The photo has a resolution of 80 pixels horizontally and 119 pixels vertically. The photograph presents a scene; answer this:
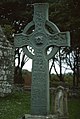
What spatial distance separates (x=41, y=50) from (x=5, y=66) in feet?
28.8

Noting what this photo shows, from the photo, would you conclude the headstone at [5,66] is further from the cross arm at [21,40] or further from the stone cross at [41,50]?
the stone cross at [41,50]

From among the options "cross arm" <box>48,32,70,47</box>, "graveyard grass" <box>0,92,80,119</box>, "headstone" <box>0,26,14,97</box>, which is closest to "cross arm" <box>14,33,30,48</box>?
"cross arm" <box>48,32,70,47</box>

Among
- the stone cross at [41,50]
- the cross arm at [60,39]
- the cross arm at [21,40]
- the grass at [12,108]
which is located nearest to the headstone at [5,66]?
the grass at [12,108]

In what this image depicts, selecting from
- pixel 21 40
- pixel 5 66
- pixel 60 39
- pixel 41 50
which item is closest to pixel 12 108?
pixel 5 66

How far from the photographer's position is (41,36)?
10109mm

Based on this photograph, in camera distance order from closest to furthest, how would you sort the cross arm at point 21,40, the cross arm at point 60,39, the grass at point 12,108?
1. the cross arm at point 60,39
2. the cross arm at point 21,40
3. the grass at point 12,108

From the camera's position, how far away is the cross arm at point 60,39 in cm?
1002

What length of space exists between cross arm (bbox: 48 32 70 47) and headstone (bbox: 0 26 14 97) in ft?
27.6

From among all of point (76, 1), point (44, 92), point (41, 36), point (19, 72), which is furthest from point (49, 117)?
point (19, 72)

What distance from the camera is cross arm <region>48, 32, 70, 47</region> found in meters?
10.0

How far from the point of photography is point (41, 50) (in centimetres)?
1002

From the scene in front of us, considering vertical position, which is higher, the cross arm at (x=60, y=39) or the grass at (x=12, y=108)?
the cross arm at (x=60, y=39)

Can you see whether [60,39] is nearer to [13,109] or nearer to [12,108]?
[13,109]

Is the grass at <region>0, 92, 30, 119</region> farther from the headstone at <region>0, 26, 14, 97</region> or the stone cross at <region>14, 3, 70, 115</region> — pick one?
the stone cross at <region>14, 3, 70, 115</region>
